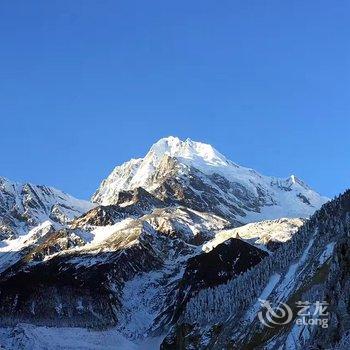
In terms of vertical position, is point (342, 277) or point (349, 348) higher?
point (342, 277)

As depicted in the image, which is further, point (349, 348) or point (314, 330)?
point (314, 330)

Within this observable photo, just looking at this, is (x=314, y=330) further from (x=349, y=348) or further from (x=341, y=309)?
(x=349, y=348)

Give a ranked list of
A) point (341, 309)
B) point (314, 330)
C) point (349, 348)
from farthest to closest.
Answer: point (314, 330) → point (341, 309) → point (349, 348)

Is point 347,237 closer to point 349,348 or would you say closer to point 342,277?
point 342,277

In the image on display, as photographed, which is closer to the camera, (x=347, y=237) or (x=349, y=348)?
(x=349, y=348)

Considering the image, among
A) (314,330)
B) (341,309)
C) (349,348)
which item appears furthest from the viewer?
(314,330)

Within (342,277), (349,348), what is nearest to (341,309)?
(342,277)

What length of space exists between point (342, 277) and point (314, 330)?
15834mm

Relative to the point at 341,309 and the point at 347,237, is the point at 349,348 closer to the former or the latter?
the point at 341,309

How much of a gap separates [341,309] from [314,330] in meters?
14.3

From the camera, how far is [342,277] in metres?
183

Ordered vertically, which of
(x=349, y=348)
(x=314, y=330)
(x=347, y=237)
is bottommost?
(x=349, y=348)

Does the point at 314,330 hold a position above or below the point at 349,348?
above

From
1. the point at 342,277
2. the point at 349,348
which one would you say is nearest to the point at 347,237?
the point at 342,277
